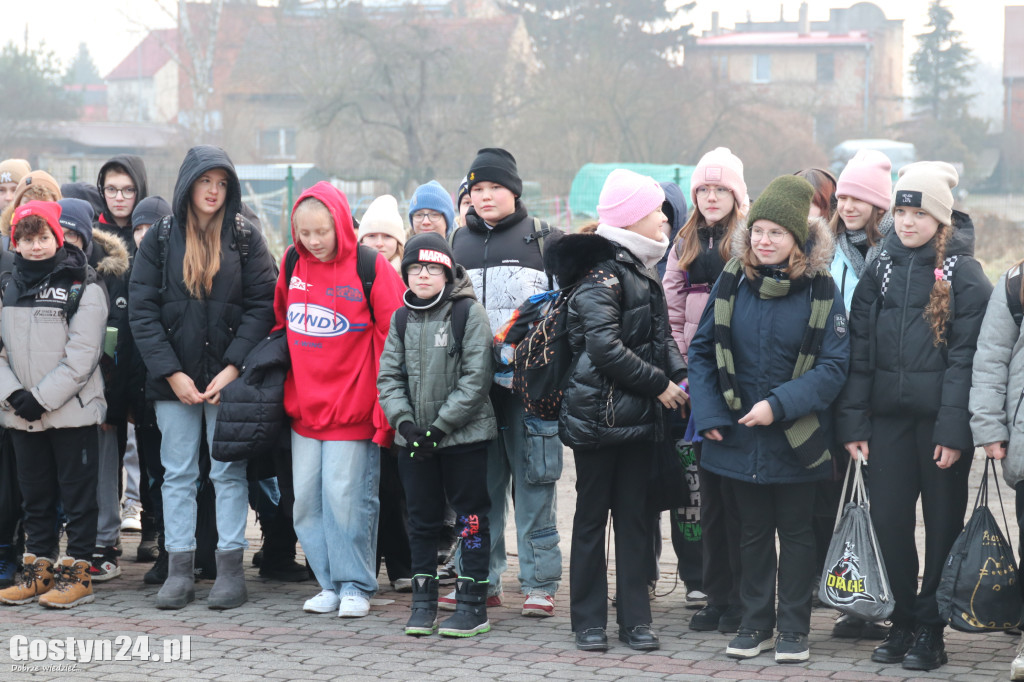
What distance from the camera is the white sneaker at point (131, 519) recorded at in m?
7.25

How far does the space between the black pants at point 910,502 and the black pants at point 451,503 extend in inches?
68.5

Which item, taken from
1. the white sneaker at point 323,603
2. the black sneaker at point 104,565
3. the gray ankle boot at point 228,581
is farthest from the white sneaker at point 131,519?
the white sneaker at point 323,603

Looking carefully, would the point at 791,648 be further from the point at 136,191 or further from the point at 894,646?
the point at 136,191

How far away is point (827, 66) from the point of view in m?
65.2

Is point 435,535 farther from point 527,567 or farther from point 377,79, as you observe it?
point 377,79

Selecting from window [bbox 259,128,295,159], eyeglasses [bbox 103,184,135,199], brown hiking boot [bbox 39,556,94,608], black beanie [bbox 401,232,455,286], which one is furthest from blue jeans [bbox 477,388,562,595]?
window [bbox 259,128,295,159]

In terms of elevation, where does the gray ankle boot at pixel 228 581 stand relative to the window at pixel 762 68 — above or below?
below

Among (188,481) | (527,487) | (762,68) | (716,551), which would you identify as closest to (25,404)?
(188,481)

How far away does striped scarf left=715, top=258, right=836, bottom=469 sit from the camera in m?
4.61

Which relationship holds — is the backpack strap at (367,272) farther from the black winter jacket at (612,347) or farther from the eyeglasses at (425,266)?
the black winter jacket at (612,347)

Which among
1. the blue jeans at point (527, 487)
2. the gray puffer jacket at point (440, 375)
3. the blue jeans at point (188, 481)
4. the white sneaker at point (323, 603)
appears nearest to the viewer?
the gray puffer jacket at point (440, 375)

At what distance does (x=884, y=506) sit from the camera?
4.73m

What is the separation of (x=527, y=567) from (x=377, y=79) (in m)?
32.4

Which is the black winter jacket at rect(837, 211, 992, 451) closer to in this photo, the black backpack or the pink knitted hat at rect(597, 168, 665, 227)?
the pink knitted hat at rect(597, 168, 665, 227)
